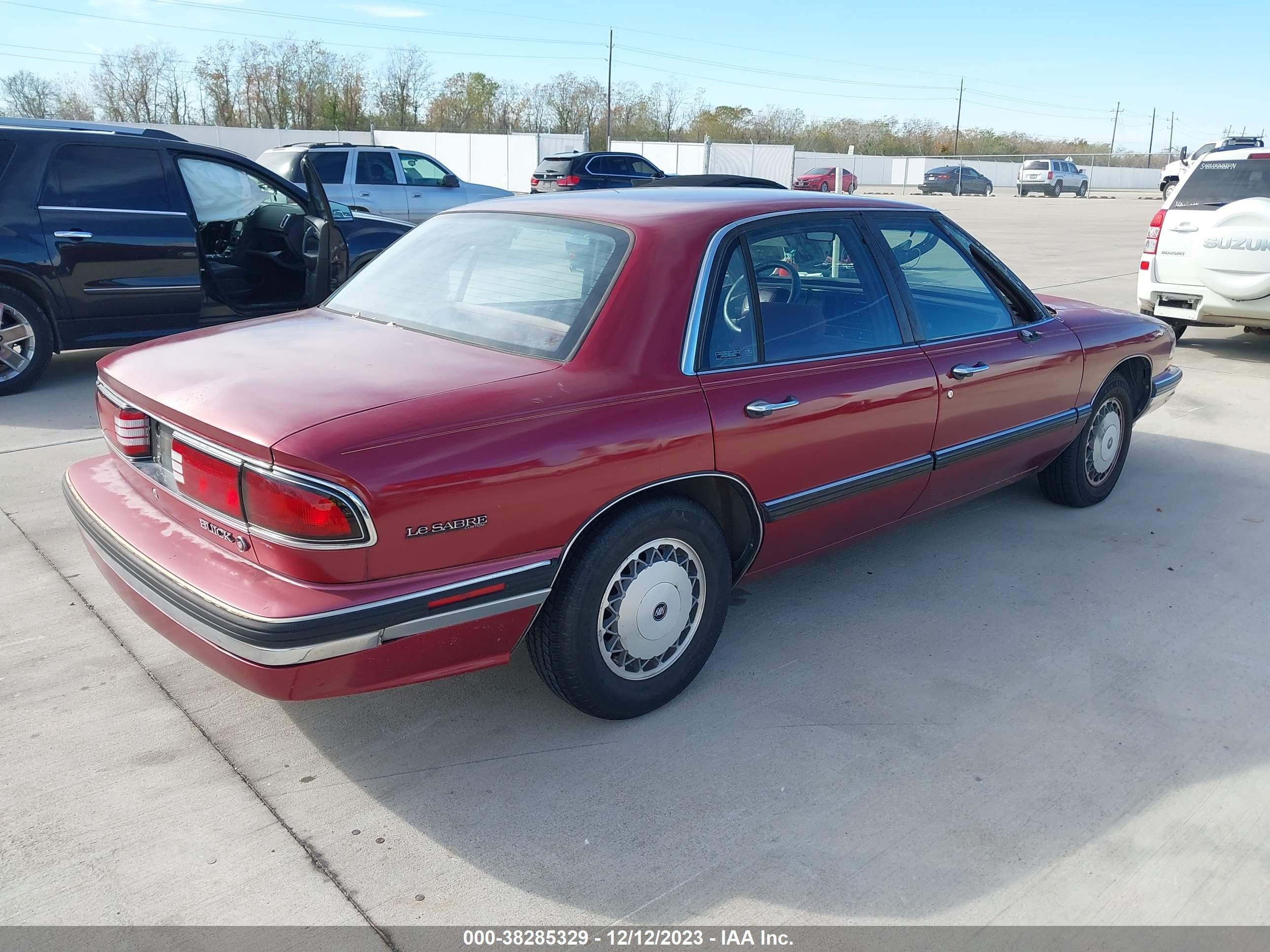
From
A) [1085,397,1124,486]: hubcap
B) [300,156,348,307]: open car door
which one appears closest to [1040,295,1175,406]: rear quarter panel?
[1085,397,1124,486]: hubcap

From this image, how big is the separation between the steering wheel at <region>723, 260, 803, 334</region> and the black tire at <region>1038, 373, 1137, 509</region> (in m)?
2.20

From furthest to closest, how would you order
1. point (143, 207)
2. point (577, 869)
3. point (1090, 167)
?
point (1090, 167)
point (143, 207)
point (577, 869)

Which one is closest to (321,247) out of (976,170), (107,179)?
(107,179)

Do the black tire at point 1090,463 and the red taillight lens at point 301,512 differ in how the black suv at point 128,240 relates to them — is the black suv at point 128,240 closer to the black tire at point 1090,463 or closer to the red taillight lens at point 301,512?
the red taillight lens at point 301,512

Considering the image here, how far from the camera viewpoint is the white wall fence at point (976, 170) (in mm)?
51344

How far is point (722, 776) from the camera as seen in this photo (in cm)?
293

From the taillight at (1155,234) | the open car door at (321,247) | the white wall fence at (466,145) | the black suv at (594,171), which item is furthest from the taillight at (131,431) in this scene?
the white wall fence at (466,145)

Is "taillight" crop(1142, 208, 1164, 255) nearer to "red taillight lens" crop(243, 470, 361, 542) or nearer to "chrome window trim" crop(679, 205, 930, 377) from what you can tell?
"chrome window trim" crop(679, 205, 930, 377)

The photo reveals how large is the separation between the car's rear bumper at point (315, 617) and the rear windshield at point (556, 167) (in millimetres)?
20660

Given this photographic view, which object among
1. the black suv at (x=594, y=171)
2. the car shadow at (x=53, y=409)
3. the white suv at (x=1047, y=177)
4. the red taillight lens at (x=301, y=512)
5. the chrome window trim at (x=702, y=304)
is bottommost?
the car shadow at (x=53, y=409)

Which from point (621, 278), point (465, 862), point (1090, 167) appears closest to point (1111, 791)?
point (465, 862)

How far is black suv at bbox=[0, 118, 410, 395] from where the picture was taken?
6602mm
